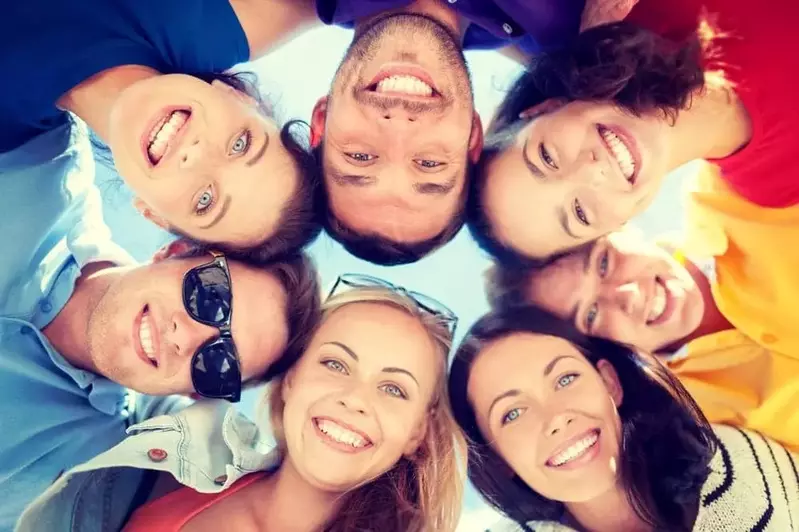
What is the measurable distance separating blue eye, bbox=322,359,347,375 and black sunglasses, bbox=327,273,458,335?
3.5 inches

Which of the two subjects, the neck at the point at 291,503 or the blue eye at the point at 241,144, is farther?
the neck at the point at 291,503

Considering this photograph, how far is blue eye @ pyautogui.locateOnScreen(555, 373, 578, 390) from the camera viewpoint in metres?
0.98

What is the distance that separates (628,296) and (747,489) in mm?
330

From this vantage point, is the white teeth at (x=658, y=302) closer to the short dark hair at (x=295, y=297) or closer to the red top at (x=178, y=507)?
the short dark hair at (x=295, y=297)

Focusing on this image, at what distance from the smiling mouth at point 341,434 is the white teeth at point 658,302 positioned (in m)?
0.42

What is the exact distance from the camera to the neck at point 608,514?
102 cm

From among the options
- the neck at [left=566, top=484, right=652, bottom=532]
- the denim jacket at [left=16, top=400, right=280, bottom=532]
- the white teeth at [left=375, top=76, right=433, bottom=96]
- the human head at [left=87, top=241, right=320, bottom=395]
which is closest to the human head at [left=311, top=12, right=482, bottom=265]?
the white teeth at [left=375, top=76, right=433, bottom=96]

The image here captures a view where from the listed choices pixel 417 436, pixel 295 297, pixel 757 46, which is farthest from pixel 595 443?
pixel 757 46

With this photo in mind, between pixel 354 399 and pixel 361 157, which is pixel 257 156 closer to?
pixel 361 157

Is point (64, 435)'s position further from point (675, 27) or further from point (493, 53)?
point (675, 27)

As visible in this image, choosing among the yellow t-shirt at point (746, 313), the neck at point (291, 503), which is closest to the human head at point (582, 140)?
the yellow t-shirt at point (746, 313)

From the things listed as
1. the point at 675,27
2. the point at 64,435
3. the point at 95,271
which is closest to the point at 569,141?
the point at 675,27

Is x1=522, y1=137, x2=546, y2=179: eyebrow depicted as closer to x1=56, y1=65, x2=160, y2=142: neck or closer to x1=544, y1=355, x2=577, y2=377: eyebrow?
x1=544, y1=355, x2=577, y2=377: eyebrow

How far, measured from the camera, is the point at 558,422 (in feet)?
3.24
